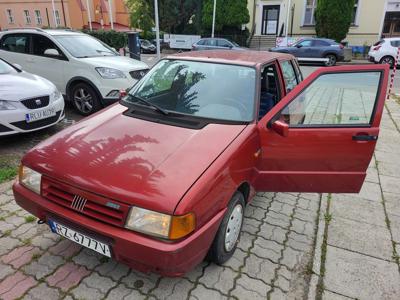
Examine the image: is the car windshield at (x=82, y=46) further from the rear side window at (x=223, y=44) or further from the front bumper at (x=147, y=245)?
the rear side window at (x=223, y=44)

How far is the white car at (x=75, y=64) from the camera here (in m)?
6.19

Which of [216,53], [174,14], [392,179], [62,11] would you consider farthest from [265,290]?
[62,11]

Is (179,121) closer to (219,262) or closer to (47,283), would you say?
(219,262)

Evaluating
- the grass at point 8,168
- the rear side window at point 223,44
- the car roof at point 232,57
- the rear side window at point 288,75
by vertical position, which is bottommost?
the grass at point 8,168

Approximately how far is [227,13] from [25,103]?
24363 millimetres

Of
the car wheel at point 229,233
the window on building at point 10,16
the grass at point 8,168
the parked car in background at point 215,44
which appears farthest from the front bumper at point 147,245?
the window on building at point 10,16

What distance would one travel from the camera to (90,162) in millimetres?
2316

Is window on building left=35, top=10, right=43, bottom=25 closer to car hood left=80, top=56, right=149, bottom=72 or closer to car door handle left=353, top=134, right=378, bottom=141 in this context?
car hood left=80, top=56, right=149, bottom=72

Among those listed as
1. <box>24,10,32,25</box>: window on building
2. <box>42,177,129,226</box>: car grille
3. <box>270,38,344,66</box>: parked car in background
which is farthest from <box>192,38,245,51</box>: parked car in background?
<box>24,10,32,25</box>: window on building

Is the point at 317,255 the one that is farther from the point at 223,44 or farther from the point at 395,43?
the point at 395,43

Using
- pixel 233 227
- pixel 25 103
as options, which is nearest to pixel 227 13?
pixel 25 103

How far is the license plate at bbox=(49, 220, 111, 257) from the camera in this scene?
7.10ft

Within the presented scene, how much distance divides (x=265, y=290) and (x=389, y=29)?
99.0 feet

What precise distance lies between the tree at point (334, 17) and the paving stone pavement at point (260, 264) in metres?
21.9
